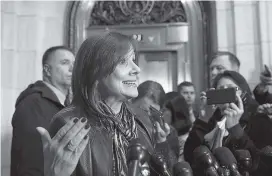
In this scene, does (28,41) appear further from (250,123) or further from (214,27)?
(250,123)

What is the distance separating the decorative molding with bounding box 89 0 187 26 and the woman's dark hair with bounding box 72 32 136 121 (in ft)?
8.98

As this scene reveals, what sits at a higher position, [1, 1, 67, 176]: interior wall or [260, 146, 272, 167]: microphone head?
[1, 1, 67, 176]: interior wall

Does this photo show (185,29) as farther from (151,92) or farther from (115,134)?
(115,134)

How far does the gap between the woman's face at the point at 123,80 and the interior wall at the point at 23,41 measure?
262 cm

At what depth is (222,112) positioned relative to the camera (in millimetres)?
2092

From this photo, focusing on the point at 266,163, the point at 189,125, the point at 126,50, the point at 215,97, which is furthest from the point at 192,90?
the point at 126,50

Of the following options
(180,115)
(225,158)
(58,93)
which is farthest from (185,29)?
(225,158)

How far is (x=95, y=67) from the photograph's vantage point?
1.31 m

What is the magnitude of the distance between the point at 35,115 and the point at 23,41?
182 centimetres

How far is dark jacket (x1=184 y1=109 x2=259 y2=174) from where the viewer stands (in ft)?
5.89

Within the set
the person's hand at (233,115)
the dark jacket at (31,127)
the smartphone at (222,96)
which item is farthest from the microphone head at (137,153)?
the dark jacket at (31,127)

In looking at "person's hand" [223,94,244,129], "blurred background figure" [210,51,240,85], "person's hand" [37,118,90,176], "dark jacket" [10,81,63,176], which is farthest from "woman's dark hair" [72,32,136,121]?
"blurred background figure" [210,51,240,85]

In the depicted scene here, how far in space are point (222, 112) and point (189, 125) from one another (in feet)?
3.11

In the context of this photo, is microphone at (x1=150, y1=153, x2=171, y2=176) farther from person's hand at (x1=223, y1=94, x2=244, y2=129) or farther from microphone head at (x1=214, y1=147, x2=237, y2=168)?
person's hand at (x1=223, y1=94, x2=244, y2=129)
